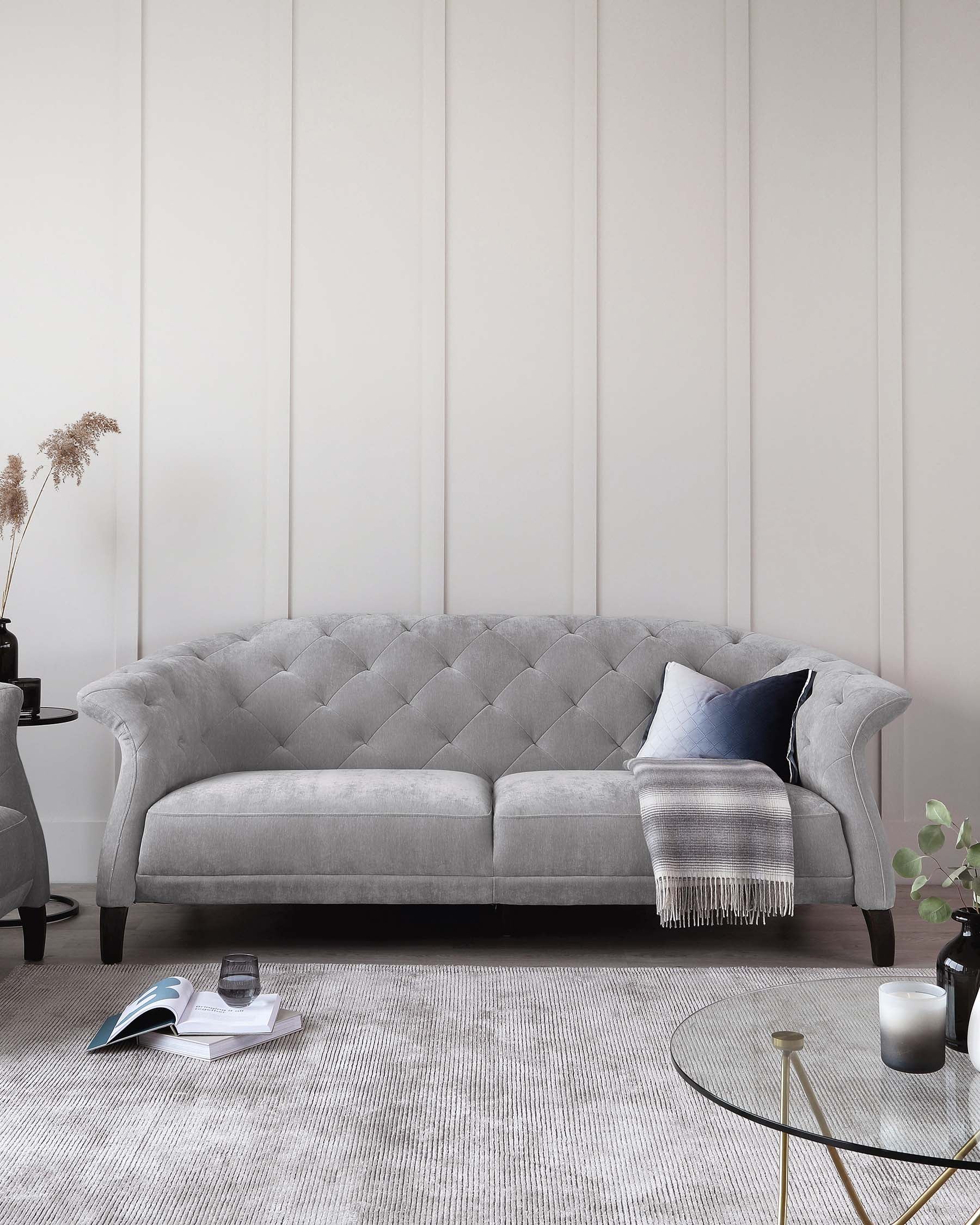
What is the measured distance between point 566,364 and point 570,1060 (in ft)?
8.13

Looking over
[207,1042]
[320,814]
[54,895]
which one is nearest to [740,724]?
[320,814]

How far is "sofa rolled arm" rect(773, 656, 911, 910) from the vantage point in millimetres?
2697

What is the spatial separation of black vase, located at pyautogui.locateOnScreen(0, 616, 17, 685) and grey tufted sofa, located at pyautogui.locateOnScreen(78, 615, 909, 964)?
50 centimetres

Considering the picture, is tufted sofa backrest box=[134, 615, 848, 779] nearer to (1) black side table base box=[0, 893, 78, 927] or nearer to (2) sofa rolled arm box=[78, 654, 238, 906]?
(2) sofa rolled arm box=[78, 654, 238, 906]

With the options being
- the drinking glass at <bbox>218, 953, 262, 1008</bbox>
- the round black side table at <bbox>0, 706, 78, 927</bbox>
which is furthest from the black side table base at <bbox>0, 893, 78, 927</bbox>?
the drinking glass at <bbox>218, 953, 262, 1008</bbox>

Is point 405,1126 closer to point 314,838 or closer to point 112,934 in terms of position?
point 314,838

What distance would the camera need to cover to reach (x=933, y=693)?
12.3ft

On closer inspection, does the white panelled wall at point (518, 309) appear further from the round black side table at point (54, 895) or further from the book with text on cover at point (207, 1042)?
the book with text on cover at point (207, 1042)

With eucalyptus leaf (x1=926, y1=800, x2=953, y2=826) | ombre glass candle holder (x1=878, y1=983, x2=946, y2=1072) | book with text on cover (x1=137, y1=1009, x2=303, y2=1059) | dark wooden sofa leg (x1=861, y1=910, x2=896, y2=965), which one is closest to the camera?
ombre glass candle holder (x1=878, y1=983, x2=946, y2=1072)

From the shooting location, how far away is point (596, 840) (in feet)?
8.90

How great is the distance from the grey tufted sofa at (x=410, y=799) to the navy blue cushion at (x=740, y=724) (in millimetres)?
52

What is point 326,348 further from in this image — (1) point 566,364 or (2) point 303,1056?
(2) point 303,1056

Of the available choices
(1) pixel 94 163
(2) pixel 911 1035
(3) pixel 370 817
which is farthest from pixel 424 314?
(2) pixel 911 1035

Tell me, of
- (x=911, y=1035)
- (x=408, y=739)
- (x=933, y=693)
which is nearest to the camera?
(x=911, y=1035)
